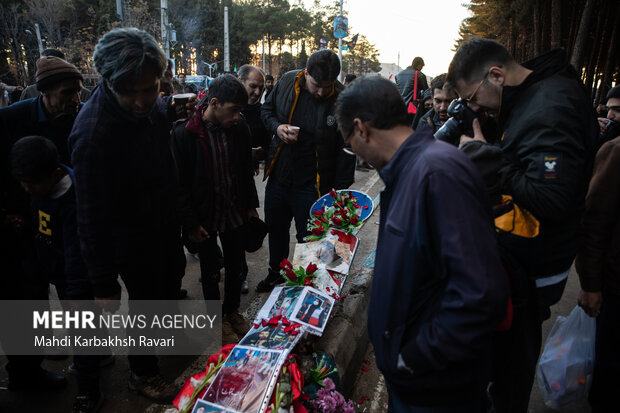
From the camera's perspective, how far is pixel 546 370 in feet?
7.79

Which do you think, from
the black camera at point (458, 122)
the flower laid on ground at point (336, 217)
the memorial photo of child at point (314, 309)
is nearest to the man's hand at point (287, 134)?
the flower laid on ground at point (336, 217)

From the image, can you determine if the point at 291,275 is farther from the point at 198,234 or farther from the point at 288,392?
the point at 288,392

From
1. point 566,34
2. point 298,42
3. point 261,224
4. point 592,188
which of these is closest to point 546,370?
point 592,188

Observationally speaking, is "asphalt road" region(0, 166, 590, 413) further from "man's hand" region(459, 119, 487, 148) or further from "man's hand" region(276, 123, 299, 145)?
"man's hand" region(459, 119, 487, 148)

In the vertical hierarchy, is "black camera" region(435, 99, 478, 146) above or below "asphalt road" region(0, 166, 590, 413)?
above

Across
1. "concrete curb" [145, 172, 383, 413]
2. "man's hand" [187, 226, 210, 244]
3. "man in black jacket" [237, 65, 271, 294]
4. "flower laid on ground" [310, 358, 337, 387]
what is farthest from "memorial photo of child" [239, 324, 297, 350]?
"man in black jacket" [237, 65, 271, 294]

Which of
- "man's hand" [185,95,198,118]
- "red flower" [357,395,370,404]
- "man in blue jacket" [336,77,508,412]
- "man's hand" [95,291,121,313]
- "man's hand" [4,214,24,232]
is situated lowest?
"red flower" [357,395,370,404]

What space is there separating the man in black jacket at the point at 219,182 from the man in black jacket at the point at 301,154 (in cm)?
51

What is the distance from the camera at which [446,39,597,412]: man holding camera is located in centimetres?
150

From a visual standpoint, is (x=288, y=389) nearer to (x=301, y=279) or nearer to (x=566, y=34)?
(x=301, y=279)

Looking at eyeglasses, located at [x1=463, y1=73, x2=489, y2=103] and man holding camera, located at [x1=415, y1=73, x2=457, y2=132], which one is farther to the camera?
man holding camera, located at [x1=415, y1=73, x2=457, y2=132]

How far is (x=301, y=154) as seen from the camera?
3.47 metres

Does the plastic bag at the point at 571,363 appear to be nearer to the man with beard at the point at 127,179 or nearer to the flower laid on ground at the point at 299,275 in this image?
the flower laid on ground at the point at 299,275

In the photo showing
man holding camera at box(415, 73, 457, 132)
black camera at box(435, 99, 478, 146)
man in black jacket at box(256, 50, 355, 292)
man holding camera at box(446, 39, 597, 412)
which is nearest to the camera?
man holding camera at box(446, 39, 597, 412)
